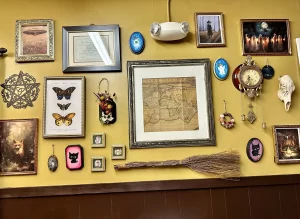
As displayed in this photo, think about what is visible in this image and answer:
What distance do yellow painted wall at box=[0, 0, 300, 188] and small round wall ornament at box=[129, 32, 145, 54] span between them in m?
0.03

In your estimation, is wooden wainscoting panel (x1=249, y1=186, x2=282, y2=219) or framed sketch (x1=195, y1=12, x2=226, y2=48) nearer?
wooden wainscoting panel (x1=249, y1=186, x2=282, y2=219)

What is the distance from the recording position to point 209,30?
2047 millimetres

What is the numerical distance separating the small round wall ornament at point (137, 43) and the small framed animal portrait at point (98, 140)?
501 mm

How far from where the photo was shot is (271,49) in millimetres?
2059

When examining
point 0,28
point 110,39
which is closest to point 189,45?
point 110,39

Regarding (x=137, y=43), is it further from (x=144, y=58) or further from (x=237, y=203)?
(x=237, y=203)

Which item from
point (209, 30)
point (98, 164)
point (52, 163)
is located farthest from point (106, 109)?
point (209, 30)

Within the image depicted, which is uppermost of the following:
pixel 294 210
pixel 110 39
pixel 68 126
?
pixel 110 39

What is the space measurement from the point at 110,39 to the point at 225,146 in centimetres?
87

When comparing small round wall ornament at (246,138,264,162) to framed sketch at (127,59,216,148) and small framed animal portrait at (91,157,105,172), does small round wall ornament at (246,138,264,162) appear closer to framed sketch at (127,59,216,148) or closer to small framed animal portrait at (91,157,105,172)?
framed sketch at (127,59,216,148)

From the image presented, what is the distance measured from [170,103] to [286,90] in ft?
2.10

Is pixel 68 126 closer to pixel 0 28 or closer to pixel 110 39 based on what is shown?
pixel 110 39

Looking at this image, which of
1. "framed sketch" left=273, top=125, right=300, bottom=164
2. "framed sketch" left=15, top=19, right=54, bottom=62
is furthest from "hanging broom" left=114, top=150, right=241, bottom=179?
"framed sketch" left=15, top=19, right=54, bottom=62

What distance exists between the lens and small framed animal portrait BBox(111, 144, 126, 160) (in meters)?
1.91
